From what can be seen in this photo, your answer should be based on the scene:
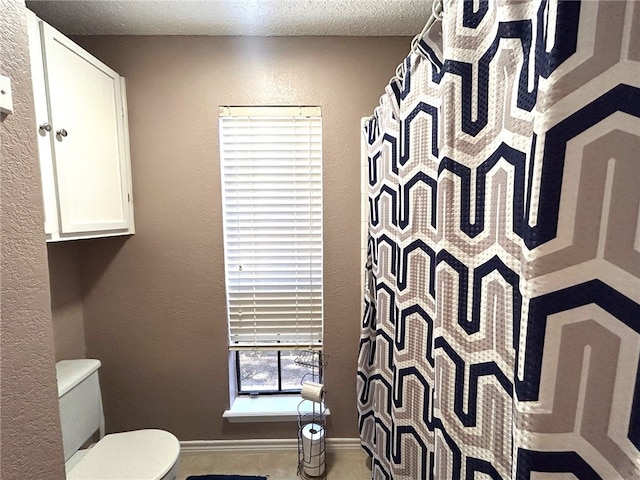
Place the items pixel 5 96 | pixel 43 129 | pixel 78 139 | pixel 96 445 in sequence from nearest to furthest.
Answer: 1. pixel 5 96
2. pixel 43 129
3. pixel 78 139
4. pixel 96 445

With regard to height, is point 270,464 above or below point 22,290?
below

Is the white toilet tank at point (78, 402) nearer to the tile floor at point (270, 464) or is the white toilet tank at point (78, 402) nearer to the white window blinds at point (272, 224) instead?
the tile floor at point (270, 464)

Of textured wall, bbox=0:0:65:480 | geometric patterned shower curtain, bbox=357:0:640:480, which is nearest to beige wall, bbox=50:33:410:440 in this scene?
geometric patterned shower curtain, bbox=357:0:640:480

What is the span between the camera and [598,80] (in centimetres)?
34

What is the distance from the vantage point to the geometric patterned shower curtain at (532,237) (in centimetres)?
35

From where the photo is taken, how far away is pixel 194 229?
5.19 ft

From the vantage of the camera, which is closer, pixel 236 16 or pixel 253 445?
pixel 236 16

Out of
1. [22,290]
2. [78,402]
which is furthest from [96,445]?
[22,290]

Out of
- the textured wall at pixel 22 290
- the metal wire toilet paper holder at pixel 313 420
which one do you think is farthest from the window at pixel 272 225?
the textured wall at pixel 22 290

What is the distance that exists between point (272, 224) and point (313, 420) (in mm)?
1172

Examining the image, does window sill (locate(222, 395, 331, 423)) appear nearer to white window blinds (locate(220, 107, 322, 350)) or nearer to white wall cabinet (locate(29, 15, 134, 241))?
white window blinds (locate(220, 107, 322, 350))

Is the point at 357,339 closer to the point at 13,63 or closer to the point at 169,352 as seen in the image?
the point at 169,352

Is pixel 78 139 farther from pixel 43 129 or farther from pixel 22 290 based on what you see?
pixel 22 290

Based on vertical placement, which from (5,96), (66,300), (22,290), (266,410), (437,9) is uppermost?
(437,9)
